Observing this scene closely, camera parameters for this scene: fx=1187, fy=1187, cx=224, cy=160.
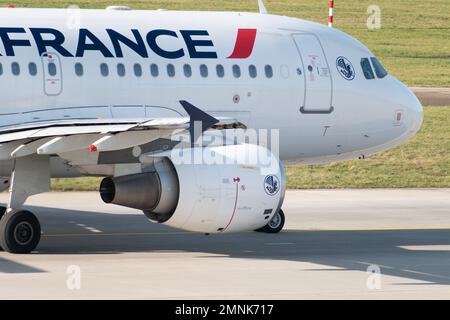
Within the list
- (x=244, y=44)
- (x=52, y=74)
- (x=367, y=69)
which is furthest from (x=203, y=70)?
(x=367, y=69)

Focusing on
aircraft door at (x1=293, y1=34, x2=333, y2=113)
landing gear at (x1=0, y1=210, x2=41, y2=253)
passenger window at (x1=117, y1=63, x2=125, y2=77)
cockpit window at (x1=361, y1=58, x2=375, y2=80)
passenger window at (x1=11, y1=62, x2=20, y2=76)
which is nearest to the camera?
landing gear at (x1=0, y1=210, x2=41, y2=253)

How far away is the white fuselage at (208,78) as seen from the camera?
72.8 feet

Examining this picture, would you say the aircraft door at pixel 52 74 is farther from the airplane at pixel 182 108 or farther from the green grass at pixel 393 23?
the green grass at pixel 393 23

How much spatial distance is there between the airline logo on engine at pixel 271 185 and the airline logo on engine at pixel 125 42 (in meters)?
Result: 3.87

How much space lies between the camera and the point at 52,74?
22.2 meters

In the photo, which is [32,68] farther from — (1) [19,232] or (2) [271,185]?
(2) [271,185]

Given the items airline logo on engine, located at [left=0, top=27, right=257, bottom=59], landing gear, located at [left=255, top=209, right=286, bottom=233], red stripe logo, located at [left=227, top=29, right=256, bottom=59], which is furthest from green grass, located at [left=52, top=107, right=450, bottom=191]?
airline logo on engine, located at [left=0, top=27, right=257, bottom=59]

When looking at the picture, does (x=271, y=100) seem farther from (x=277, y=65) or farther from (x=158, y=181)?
(x=158, y=181)

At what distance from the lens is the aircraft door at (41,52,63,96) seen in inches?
872

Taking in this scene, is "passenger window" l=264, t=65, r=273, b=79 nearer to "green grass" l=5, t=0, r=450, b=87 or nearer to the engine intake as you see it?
the engine intake

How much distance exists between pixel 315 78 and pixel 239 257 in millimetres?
4897

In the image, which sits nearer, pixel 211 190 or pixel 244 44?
pixel 211 190

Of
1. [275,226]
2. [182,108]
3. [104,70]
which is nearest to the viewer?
[104,70]

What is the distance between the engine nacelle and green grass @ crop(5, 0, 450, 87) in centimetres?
3578
